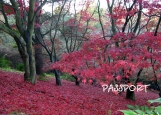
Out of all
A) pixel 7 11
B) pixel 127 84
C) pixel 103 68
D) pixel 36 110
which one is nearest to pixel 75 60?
pixel 103 68

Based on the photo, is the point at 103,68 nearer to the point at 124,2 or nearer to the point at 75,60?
the point at 75,60

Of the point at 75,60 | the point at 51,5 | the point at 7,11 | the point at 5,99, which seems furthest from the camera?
the point at 51,5

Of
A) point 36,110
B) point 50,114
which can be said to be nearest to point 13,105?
point 36,110

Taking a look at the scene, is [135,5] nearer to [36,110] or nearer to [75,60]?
[75,60]

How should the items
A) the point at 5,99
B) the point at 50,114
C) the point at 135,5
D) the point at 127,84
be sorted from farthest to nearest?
the point at 127,84, the point at 135,5, the point at 5,99, the point at 50,114

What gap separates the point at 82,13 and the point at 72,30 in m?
1.39

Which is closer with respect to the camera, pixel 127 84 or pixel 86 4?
pixel 127 84

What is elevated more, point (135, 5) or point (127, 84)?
point (135, 5)

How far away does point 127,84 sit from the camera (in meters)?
10.5

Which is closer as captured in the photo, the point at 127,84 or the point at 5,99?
the point at 5,99

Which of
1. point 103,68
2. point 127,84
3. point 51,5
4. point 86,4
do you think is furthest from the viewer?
point 86,4

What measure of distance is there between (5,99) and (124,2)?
23.2 feet

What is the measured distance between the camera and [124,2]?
10.2 m

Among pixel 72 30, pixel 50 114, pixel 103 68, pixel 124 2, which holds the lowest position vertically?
pixel 50 114
